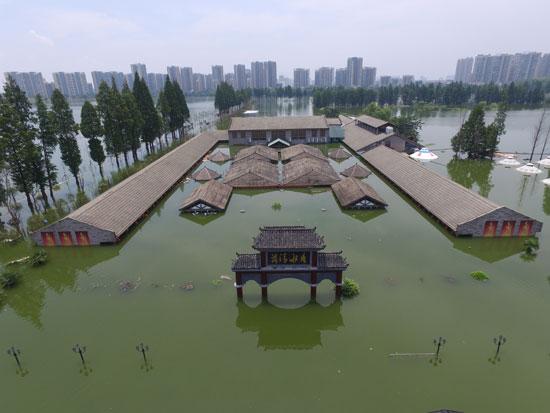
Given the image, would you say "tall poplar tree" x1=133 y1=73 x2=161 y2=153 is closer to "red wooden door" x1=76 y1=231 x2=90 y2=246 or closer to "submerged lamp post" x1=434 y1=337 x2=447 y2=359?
"red wooden door" x1=76 y1=231 x2=90 y2=246

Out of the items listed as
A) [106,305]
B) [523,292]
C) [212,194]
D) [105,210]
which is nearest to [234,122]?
[212,194]

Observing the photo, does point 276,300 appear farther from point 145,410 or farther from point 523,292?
point 523,292

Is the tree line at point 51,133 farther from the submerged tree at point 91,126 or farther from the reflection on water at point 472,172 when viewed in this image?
the reflection on water at point 472,172

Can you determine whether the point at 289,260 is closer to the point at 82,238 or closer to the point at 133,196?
the point at 82,238

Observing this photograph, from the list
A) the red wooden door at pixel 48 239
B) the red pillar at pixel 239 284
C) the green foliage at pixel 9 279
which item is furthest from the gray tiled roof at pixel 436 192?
the red wooden door at pixel 48 239

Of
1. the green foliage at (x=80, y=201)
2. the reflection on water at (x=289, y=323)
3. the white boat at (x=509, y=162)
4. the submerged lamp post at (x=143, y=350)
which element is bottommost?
the reflection on water at (x=289, y=323)

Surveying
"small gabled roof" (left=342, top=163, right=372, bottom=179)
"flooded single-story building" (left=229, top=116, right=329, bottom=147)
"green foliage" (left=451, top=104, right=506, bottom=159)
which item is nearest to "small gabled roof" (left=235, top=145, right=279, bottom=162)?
"flooded single-story building" (left=229, top=116, right=329, bottom=147)

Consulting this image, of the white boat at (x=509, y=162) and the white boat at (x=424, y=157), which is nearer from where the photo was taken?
the white boat at (x=509, y=162)

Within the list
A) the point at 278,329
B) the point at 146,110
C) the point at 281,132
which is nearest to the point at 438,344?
the point at 278,329
